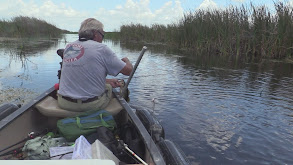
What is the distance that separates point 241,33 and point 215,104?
9137 millimetres

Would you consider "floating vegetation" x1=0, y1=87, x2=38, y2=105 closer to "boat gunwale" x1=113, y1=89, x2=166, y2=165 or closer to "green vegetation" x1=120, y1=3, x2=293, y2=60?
"boat gunwale" x1=113, y1=89, x2=166, y2=165

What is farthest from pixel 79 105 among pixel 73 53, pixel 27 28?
pixel 27 28

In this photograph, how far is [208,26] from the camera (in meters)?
15.2

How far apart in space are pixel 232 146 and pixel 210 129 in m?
0.66

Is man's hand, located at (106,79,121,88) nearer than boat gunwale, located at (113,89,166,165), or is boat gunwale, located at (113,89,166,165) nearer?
boat gunwale, located at (113,89,166,165)

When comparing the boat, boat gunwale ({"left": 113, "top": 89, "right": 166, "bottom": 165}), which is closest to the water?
boat gunwale ({"left": 113, "top": 89, "right": 166, "bottom": 165})

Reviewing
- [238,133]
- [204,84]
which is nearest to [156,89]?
[204,84]

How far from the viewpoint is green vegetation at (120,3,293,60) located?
12961 millimetres

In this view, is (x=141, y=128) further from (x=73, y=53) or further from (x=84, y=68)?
(x=73, y=53)

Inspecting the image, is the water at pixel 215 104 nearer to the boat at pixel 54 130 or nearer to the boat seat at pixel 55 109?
the boat at pixel 54 130

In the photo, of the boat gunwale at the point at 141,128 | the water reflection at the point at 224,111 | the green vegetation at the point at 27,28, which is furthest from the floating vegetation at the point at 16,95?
the green vegetation at the point at 27,28

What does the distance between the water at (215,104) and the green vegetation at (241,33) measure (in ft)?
8.76

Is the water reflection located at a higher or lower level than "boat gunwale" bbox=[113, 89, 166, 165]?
lower

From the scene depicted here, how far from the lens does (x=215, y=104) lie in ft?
20.5
